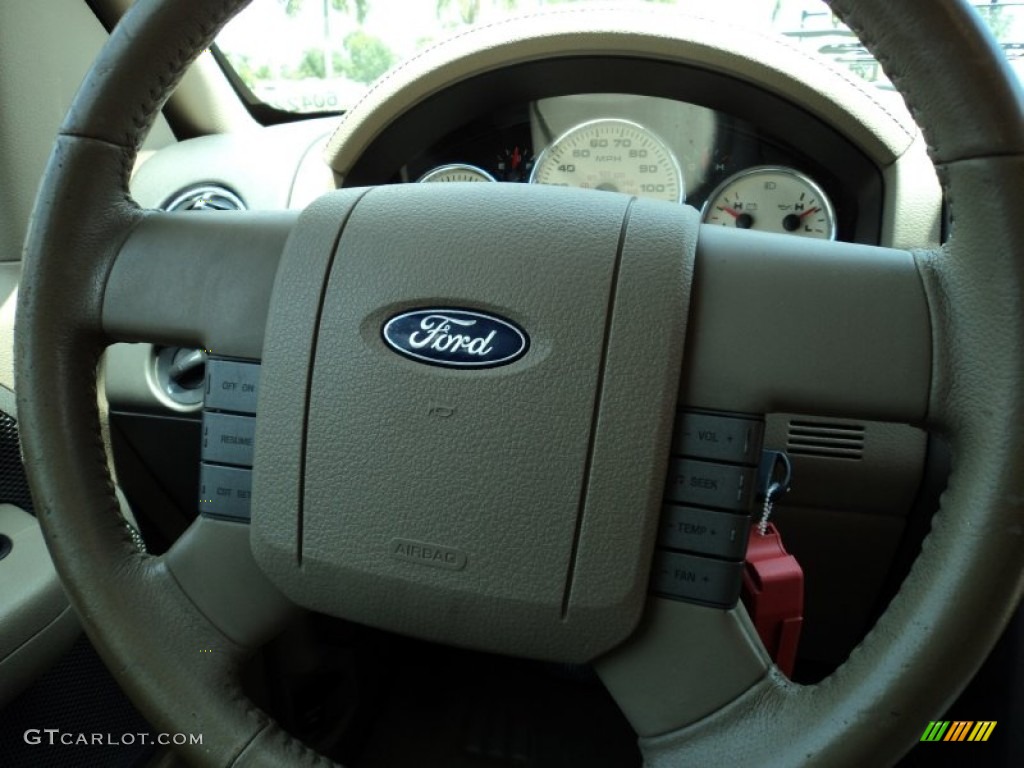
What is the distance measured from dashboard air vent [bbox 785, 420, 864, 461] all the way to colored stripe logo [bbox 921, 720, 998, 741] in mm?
443

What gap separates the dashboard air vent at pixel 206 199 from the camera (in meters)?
1.61

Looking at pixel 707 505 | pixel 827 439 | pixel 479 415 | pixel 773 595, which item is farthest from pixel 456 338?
pixel 827 439

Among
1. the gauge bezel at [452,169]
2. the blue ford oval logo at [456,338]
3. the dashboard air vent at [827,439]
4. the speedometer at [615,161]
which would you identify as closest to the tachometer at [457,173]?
the gauge bezel at [452,169]

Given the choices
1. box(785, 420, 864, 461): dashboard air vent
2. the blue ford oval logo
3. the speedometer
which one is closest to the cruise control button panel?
the blue ford oval logo

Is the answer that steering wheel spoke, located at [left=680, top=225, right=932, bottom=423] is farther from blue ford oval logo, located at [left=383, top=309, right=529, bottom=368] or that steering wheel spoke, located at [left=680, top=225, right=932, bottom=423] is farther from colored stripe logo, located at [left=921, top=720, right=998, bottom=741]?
colored stripe logo, located at [left=921, top=720, right=998, bottom=741]

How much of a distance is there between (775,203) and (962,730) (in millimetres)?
892

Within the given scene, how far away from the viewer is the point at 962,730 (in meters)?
1.36

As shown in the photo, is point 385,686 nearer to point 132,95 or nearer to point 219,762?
point 219,762

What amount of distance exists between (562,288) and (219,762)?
49cm

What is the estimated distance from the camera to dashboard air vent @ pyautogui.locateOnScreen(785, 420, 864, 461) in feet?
4.15

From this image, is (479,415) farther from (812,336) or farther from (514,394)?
(812,336)

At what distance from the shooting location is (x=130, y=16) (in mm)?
765

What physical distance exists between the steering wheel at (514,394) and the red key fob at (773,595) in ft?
0.27

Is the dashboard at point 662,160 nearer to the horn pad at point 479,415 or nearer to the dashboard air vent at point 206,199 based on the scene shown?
the dashboard air vent at point 206,199
